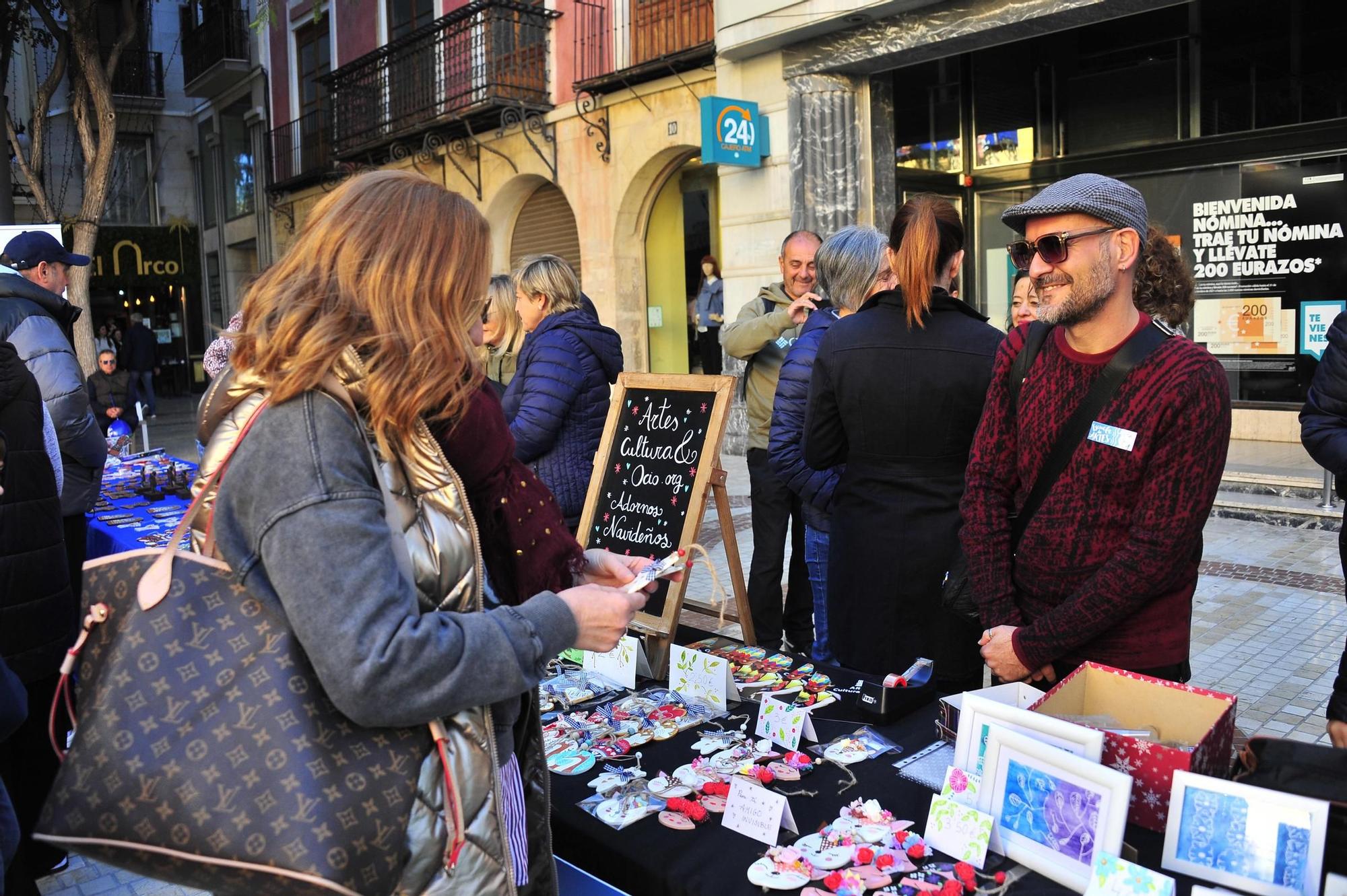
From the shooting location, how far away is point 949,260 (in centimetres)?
290

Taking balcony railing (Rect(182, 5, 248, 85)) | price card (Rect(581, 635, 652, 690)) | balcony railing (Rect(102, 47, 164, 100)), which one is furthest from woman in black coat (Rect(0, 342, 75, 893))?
balcony railing (Rect(102, 47, 164, 100))

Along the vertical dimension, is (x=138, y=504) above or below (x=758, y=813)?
above

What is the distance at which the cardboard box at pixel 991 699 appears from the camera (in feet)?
6.46

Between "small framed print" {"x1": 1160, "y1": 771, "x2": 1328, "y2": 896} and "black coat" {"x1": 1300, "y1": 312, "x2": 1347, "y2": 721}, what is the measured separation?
2.08 metres

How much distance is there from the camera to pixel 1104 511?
2197 mm

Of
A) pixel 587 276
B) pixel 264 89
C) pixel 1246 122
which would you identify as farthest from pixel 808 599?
pixel 264 89

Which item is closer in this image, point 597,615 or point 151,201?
point 597,615

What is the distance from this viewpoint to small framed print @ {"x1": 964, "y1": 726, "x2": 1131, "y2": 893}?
4.90 feet

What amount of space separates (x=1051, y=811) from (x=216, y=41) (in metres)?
24.7

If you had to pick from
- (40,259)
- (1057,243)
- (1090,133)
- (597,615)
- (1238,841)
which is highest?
(1090,133)

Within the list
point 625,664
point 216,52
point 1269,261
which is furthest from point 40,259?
point 216,52

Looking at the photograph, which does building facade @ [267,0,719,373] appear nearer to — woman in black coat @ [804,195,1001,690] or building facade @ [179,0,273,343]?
building facade @ [179,0,273,343]

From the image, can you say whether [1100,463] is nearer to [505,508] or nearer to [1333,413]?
[505,508]

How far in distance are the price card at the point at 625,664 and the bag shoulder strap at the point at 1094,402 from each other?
1083 mm
